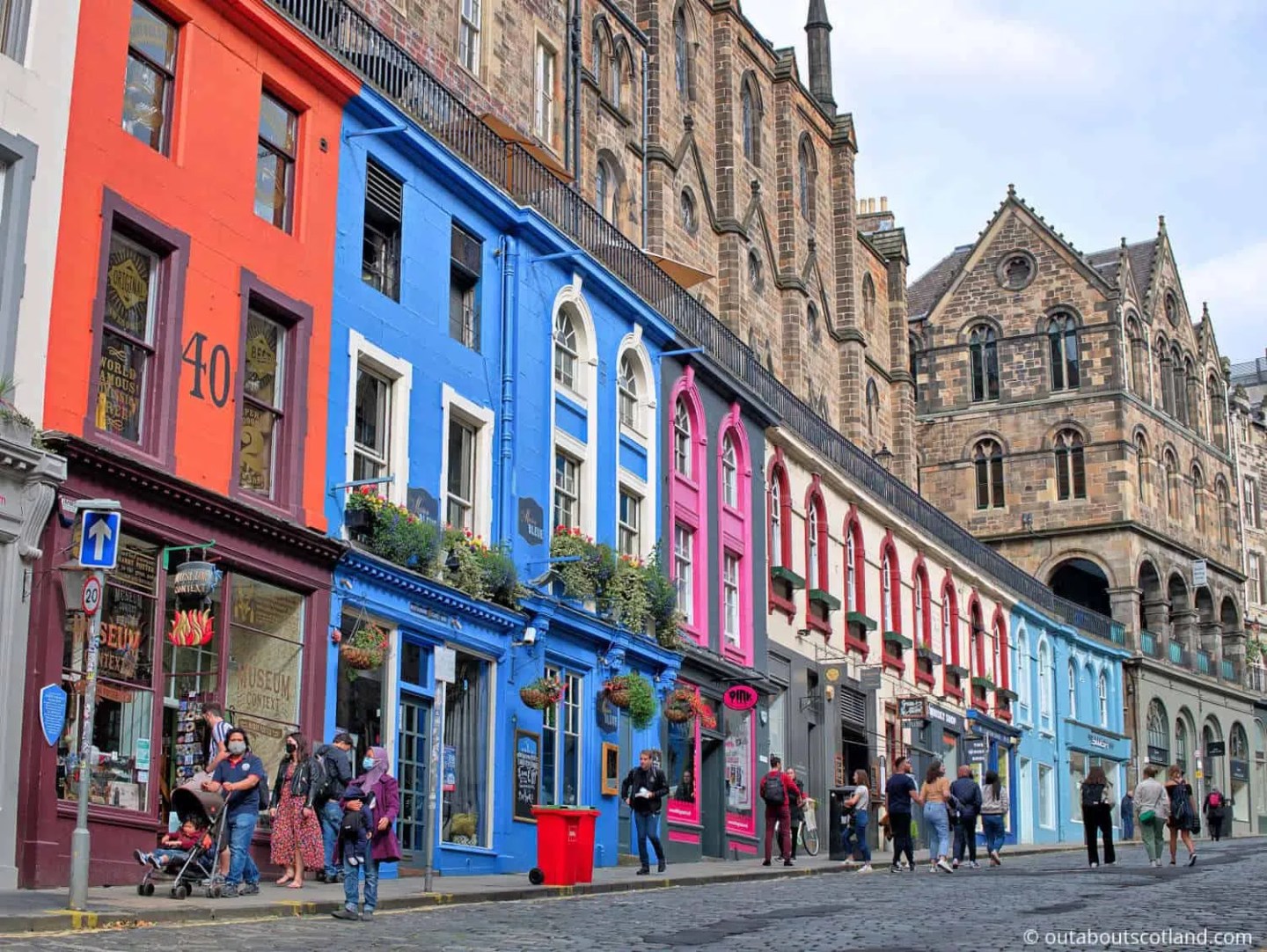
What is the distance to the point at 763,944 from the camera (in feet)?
40.4

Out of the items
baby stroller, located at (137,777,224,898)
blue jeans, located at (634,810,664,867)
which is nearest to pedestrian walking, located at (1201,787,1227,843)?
blue jeans, located at (634,810,664,867)

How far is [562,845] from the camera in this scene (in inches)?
765

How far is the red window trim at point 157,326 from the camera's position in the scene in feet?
55.8

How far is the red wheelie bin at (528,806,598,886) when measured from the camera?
762 inches

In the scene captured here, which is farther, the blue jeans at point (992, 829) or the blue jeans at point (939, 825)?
the blue jeans at point (992, 829)

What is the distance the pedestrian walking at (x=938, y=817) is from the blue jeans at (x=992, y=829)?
7.10 feet

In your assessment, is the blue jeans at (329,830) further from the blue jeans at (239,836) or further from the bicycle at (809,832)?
the bicycle at (809,832)

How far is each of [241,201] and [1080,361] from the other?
164 ft

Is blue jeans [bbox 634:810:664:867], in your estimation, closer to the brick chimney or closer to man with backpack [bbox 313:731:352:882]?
man with backpack [bbox 313:731:352:882]

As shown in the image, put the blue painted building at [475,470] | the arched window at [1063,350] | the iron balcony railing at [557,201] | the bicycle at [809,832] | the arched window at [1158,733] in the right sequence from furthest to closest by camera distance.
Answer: the arched window at [1063,350]
the arched window at [1158,733]
the bicycle at [809,832]
the iron balcony railing at [557,201]
the blue painted building at [475,470]

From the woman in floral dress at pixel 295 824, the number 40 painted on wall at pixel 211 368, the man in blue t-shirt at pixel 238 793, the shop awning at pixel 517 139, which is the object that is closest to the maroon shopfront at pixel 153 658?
the woman in floral dress at pixel 295 824

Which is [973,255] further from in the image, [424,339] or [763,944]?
[763,944]

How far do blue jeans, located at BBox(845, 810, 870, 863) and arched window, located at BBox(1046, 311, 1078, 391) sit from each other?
40.0 metres

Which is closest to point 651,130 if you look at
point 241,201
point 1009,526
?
point 241,201
